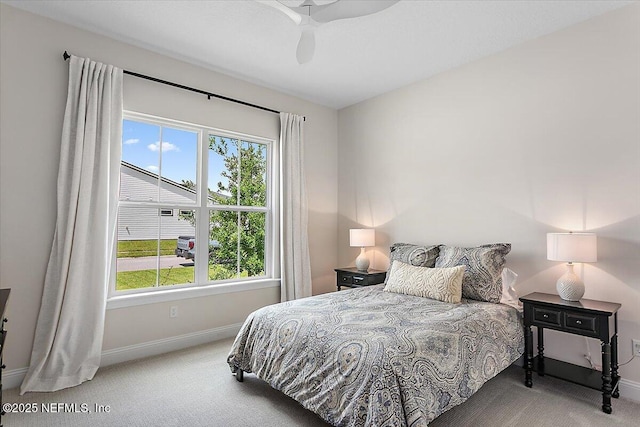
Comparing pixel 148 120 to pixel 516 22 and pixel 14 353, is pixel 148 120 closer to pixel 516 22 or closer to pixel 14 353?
pixel 14 353

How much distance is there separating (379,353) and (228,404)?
1.24m

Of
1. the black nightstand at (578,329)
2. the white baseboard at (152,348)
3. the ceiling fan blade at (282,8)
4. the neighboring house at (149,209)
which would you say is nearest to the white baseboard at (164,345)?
the white baseboard at (152,348)

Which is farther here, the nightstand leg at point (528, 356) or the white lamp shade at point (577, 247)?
the nightstand leg at point (528, 356)

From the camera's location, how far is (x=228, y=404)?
2.42 m

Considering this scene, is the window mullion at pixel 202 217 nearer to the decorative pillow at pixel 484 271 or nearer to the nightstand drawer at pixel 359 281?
the nightstand drawer at pixel 359 281

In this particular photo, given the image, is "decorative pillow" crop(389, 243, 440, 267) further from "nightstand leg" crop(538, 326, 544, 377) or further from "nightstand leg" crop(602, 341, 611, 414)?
"nightstand leg" crop(602, 341, 611, 414)

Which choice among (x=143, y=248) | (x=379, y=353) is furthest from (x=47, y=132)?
(x=379, y=353)

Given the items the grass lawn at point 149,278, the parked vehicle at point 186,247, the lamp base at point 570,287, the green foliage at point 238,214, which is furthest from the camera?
the green foliage at point 238,214

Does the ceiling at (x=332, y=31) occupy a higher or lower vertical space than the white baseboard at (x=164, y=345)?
higher

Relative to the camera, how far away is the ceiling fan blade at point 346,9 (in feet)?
7.08

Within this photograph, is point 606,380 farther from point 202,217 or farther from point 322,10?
point 202,217

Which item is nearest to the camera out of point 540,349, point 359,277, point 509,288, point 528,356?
point 528,356

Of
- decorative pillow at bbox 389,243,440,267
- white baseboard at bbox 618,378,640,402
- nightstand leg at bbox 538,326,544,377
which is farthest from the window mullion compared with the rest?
white baseboard at bbox 618,378,640,402

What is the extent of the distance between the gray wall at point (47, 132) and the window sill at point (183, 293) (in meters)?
0.06
